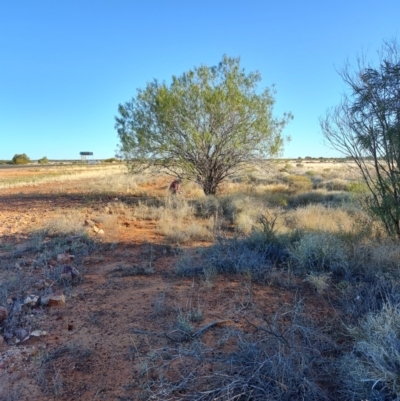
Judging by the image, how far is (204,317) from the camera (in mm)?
3889

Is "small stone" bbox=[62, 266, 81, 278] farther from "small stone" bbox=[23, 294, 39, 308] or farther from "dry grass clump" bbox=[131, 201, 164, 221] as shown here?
"dry grass clump" bbox=[131, 201, 164, 221]

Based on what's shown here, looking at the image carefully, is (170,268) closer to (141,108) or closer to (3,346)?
(3,346)

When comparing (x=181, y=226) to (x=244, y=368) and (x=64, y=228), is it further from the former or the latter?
(x=244, y=368)

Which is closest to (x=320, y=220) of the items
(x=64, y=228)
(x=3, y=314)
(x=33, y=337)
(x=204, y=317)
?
(x=204, y=317)

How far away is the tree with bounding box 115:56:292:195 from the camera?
44.9ft

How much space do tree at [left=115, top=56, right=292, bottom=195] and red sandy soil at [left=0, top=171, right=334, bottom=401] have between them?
8388mm

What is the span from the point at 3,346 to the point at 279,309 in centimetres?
292

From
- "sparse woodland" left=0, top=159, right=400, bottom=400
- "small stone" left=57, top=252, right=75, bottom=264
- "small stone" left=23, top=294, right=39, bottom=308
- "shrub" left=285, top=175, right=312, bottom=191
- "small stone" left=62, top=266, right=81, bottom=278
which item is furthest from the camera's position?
"shrub" left=285, top=175, right=312, bottom=191

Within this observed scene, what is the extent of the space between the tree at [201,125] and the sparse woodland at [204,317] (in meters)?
6.81

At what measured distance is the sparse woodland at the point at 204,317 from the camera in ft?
8.52

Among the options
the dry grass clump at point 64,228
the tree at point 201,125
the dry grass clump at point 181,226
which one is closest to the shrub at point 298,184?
the tree at point 201,125

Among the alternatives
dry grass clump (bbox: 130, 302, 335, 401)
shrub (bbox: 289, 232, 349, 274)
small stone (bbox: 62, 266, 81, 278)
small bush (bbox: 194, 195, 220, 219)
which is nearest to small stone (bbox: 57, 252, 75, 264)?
small stone (bbox: 62, 266, 81, 278)

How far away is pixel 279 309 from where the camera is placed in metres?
3.87

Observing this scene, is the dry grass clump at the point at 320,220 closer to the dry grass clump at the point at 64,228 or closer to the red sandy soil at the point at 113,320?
the red sandy soil at the point at 113,320
